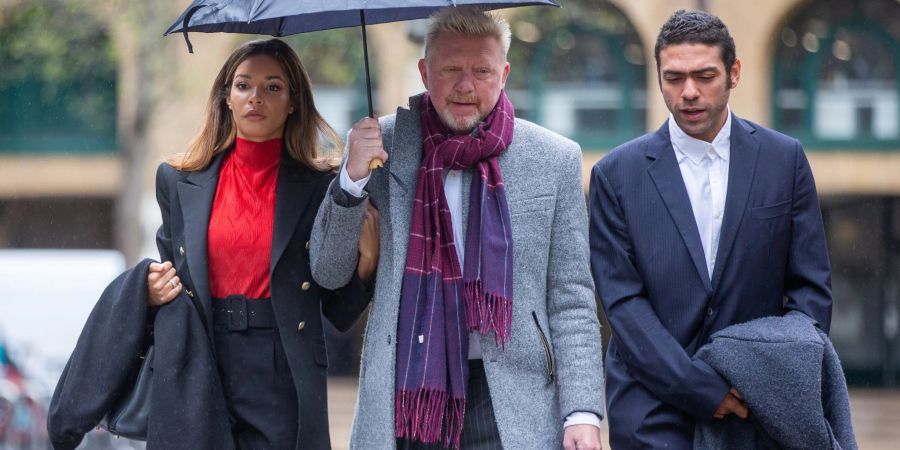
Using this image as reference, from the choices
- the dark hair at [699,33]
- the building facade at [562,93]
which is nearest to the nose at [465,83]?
the dark hair at [699,33]

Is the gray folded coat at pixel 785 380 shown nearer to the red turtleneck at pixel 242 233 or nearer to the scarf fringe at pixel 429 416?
the scarf fringe at pixel 429 416

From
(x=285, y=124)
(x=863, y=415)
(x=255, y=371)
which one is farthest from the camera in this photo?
(x=863, y=415)

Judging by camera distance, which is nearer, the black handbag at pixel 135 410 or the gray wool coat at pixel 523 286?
the gray wool coat at pixel 523 286

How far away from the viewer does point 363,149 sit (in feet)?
14.2

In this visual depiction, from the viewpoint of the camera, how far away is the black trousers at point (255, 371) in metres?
4.61

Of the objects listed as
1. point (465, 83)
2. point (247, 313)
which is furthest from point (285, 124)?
point (465, 83)

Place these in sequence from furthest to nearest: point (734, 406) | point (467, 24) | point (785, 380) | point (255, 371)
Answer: point (255, 371) < point (467, 24) < point (734, 406) < point (785, 380)

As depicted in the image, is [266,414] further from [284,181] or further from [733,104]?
[733,104]

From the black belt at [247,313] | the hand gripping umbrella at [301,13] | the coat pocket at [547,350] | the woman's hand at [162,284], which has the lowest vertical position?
the coat pocket at [547,350]

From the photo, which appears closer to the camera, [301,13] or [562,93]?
[301,13]

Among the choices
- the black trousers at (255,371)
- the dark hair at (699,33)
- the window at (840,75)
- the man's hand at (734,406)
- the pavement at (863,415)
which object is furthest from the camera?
the window at (840,75)

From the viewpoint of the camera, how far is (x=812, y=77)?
20.6m

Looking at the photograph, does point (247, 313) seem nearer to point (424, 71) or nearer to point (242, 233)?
point (242, 233)

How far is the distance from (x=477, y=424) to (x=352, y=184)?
3.03 feet
